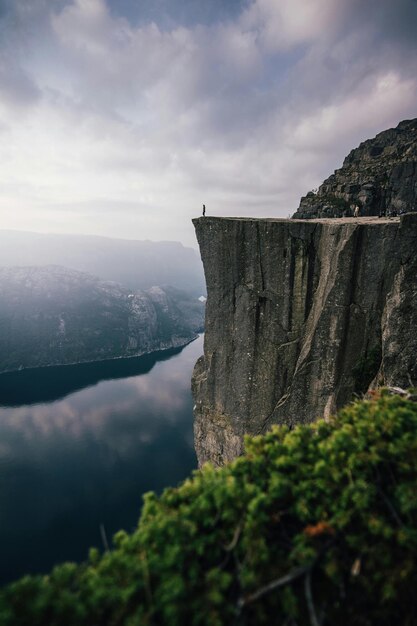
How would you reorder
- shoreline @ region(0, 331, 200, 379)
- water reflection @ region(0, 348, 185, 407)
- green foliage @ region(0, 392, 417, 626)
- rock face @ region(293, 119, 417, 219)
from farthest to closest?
shoreline @ region(0, 331, 200, 379)
water reflection @ region(0, 348, 185, 407)
rock face @ region(293, 119, 417, 219)
green foliage @ region(0, 392, 417, 626)

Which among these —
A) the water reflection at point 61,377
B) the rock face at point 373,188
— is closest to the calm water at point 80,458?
the water reflection at point 61,377

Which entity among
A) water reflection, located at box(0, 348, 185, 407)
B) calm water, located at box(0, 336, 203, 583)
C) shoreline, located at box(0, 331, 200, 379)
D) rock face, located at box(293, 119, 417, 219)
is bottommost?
shoreline, located at box(0, 331, 200, 379)

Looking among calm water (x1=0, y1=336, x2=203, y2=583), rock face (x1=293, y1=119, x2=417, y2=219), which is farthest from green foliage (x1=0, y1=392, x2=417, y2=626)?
rock face (x1=293, y1=119, x2=417, y2=219)

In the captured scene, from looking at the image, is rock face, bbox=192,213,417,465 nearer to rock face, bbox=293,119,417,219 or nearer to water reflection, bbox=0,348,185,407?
rock face, bbox=293,119,417,219

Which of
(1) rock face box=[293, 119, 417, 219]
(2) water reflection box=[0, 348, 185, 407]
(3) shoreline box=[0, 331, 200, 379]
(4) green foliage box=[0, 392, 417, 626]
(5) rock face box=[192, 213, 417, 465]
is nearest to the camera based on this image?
(4) green foliage box=[0, 392, 417, 626]


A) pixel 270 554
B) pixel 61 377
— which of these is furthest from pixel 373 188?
pixel 61 377

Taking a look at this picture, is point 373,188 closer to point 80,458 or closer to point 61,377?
point 80,458

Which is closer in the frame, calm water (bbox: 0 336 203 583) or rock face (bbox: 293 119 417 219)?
rock face (bbox: 293 119 417 219)

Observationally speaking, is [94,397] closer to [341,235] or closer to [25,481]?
[25,481]
